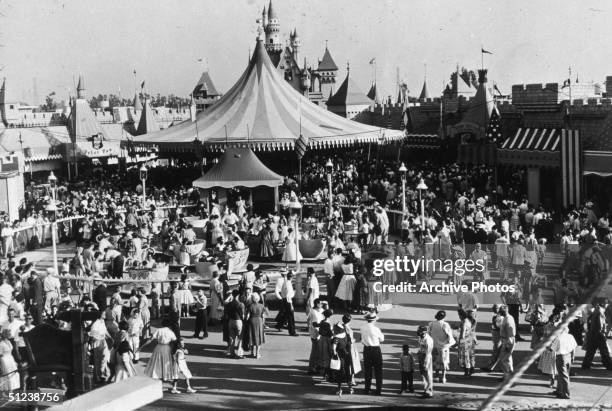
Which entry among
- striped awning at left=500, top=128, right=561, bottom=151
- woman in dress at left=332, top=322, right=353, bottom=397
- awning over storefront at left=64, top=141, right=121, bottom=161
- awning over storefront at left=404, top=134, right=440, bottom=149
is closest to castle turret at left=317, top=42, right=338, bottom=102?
awning over storefront at left=64, top=141, right=121, bottom=161

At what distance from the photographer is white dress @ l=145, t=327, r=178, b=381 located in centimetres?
884

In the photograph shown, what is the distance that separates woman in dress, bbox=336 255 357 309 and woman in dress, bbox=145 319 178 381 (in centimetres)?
392

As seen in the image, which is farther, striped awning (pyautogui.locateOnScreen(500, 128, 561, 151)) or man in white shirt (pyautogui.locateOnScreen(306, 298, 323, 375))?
striped awning (pyautogui.locateOnScreen(500, 128, 561, 151))

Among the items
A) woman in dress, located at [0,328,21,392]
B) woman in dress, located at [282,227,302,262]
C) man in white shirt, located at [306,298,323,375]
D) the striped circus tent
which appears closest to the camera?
woman in dress, located at [0,328,21,392]

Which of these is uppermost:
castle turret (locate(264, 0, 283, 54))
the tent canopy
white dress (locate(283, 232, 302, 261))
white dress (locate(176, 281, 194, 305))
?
castle turret (locate(264, 0, 283, 54))

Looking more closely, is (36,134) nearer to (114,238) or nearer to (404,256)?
(114,238)

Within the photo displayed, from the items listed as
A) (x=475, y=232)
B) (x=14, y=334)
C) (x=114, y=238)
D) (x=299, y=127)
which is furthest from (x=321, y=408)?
(x=299, y=127)

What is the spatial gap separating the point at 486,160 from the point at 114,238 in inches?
589

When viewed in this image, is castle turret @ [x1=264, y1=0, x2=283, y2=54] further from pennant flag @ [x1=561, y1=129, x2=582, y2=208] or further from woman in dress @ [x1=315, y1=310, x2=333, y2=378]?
woman in dress @ [x1=315, y1=310, x2=333, y2=378]

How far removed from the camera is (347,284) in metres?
12.1

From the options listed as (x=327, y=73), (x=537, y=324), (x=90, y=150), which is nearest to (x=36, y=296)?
(x=537, y=324)

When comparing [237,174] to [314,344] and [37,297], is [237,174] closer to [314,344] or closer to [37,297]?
[37,297]

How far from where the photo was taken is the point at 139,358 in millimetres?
10469

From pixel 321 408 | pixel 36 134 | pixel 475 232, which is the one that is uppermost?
pixel 36 134
